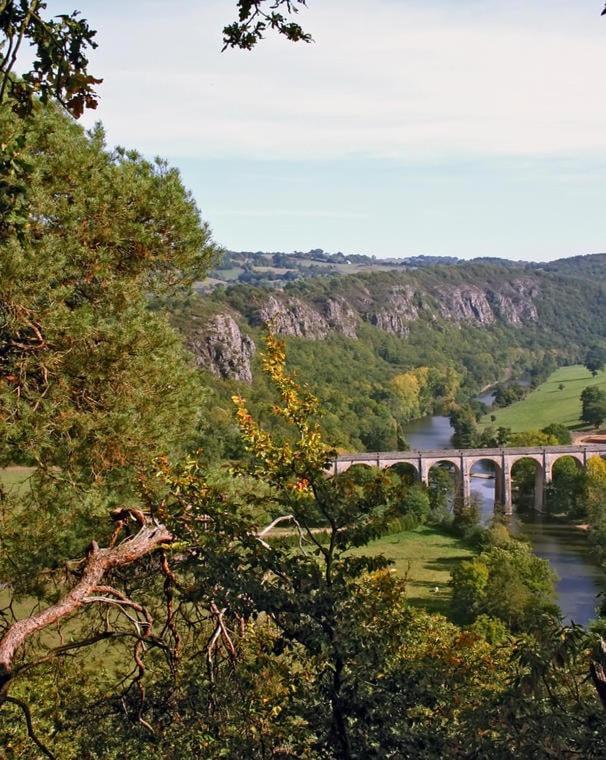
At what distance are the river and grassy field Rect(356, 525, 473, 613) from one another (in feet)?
14.1

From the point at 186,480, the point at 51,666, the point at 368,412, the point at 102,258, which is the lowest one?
the point at 368,412

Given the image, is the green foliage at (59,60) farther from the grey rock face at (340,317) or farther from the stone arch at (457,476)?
the grey rock face at (340,317)

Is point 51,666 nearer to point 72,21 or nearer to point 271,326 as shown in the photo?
point 271,326

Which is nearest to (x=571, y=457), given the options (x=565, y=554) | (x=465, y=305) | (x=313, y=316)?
(x=565, y=554)

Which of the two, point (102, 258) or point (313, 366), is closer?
point (102, 258)

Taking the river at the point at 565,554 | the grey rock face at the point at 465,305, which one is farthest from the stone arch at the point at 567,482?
the grey rock face at the point at 465,305

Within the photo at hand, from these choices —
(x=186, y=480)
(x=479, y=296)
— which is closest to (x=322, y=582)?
(x=186, y=480)

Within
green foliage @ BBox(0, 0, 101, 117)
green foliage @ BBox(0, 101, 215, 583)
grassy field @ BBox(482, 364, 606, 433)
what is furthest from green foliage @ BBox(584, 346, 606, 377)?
green foliage @ BBox(0, 0, 101, 117)

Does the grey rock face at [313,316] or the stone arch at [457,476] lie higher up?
the grey rock face at [313,316]

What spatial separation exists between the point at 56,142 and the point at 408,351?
11597 cm

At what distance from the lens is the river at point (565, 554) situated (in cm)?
3034

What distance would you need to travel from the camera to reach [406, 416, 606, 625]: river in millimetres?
30344

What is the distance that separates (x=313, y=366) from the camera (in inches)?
3708

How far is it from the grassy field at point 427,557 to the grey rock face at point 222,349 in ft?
106
